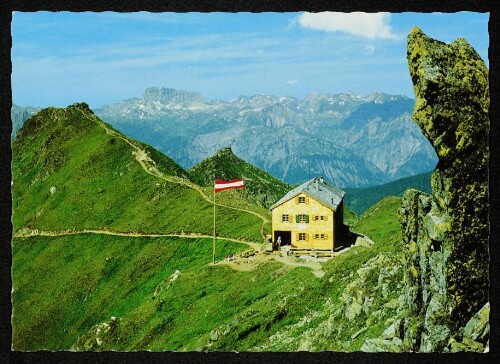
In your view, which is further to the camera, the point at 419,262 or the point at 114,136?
the point at 114,136

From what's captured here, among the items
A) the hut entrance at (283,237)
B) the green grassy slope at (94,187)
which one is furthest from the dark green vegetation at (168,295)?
the hut entrance at (283,237)

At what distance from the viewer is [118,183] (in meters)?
96.7

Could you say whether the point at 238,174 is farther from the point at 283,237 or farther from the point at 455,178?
the point at 455,178

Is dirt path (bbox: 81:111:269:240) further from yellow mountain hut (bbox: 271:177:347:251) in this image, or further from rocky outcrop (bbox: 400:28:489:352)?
rocky outcrop (bbox: 400:28:489:352)

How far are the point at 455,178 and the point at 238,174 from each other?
151819 mm

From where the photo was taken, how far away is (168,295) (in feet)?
174

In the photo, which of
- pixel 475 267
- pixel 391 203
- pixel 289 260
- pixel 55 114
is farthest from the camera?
pixel 55 114

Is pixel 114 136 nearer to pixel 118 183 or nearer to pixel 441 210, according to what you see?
pixel 118 183

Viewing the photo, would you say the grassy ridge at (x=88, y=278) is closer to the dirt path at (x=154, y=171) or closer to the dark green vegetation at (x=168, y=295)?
the dark green vegetation at (x=168, y=295)

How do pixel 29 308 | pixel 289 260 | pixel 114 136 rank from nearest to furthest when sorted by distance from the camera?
pixel 289 260
pixel 29 308
pixel 114 136

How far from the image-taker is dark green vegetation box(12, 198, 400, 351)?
38594mm

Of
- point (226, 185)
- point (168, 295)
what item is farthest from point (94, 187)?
point (168, 295)
